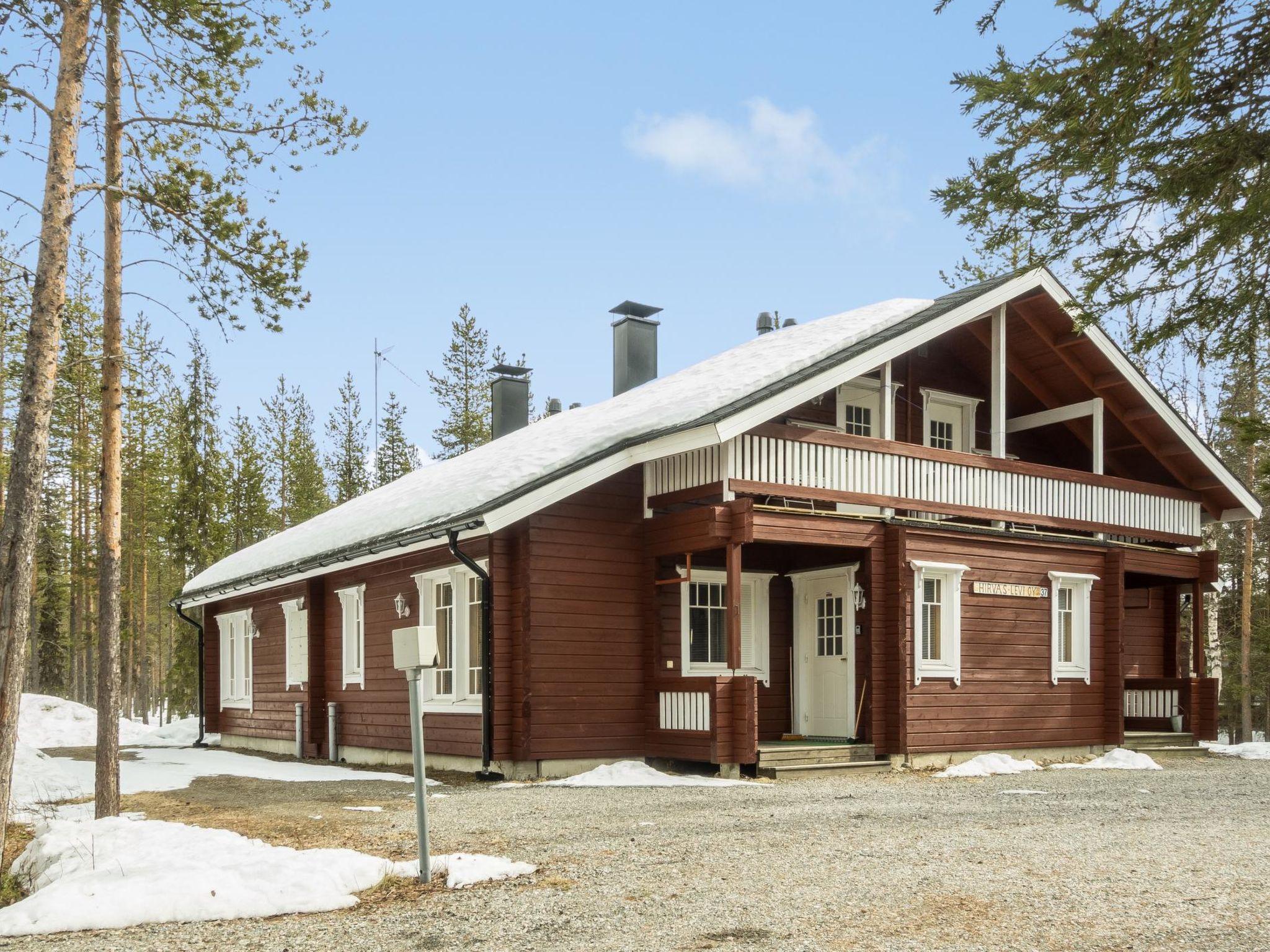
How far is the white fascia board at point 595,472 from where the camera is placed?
45.9ft

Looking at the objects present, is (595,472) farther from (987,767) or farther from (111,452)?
(987,767)

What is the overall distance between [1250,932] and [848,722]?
10.6 metres

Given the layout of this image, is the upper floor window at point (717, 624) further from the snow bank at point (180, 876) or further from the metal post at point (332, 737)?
the snow bank at point (180, 876)

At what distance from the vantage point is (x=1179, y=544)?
19891 millimetres

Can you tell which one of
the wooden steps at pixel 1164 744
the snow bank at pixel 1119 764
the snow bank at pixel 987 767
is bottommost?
the wooden steps at pixel 1164 744

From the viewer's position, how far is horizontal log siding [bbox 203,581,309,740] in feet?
71.6

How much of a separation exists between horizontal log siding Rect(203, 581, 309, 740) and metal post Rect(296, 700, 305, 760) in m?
0.19

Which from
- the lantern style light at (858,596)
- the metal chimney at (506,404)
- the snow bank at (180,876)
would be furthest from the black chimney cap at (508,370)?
the snow bank at (180,876)

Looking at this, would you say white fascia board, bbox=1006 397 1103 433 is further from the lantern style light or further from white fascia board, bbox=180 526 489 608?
white fascia board, bbox=180 526 489 608

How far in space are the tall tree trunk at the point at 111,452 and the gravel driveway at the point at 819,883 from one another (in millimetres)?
2282

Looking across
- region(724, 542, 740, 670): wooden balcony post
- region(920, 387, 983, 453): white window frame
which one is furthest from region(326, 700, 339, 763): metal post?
region(920, 387, 983, 453): white window frame

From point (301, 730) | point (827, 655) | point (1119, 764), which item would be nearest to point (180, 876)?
point (827, 655)

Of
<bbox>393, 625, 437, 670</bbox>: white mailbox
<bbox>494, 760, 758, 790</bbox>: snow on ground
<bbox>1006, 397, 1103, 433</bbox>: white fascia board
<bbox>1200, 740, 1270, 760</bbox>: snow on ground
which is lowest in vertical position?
<bbox>1200, 740, 1270, 760</bbox>: snow on ground

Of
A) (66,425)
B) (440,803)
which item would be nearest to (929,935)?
(440,803)
